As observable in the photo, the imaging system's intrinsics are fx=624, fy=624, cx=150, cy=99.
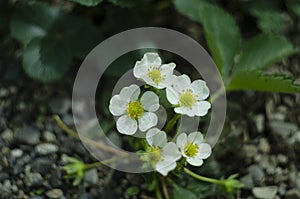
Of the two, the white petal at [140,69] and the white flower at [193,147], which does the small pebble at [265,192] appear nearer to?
the white flower at [193,147]

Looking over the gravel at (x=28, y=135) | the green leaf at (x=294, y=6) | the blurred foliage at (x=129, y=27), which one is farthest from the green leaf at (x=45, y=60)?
the green leaf at (x=294, y=6)

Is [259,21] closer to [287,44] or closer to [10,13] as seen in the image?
[287,44]

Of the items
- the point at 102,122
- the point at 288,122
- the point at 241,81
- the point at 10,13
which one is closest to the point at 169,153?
the point at 241,81

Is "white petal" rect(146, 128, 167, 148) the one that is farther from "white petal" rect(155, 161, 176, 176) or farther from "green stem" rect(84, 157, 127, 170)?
"green stem" rect(84, 157, 127, 170)

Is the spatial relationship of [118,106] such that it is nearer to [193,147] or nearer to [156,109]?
[156,109]

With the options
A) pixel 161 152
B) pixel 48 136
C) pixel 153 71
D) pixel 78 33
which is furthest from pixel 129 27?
pixel 161 152
